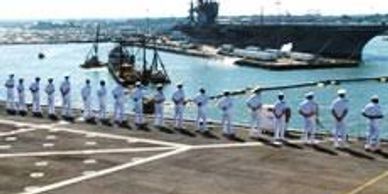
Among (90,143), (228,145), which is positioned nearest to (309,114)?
(228,145)

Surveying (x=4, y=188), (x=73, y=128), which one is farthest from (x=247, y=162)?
(x=73, y=128)

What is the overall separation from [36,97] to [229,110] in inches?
395

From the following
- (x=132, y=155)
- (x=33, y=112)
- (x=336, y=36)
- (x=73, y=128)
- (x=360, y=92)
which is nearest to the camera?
(x=132, y=155)

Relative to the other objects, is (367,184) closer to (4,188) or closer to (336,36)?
(4,188)

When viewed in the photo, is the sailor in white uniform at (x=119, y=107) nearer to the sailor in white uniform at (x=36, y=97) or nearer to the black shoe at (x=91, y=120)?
the black shoe at (x=91, y=120)

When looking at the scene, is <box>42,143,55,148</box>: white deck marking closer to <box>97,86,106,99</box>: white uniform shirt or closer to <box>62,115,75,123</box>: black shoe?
<box>62,115,75,123</box>: black shoe

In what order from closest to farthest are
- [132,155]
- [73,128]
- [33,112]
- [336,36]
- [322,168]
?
[322,168] < [132,155] < [73,128] < [33,112] < [336,36]

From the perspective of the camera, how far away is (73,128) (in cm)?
2967

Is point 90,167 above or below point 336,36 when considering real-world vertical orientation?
below

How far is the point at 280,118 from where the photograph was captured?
2644cm

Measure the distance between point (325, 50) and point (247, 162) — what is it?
15670 centimetres

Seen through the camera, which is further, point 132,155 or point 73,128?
point 73,128

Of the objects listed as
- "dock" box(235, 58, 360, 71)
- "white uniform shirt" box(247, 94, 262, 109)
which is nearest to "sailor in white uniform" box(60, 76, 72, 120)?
"white uniform shirt" box(247, 94, 262, 109)

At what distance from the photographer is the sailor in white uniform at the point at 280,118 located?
26297mm
